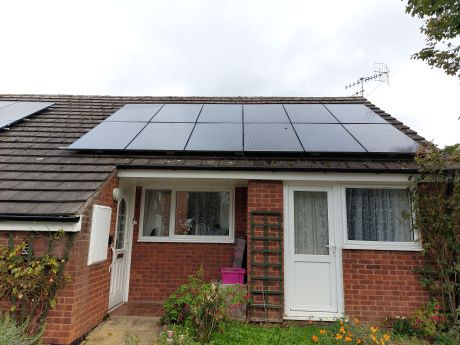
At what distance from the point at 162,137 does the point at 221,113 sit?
2.00 metres

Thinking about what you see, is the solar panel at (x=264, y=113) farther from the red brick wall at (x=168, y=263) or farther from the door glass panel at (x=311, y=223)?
the red brick wall at (x=168, y=263)

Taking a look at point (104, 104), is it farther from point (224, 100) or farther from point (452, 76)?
point (452, 76)

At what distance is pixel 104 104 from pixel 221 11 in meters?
4.84

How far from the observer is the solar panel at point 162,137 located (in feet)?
17.7

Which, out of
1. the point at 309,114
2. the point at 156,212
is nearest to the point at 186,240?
the point at 156,212

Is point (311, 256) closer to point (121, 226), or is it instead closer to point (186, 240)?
point (186, 240)

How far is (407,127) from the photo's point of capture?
6785mm

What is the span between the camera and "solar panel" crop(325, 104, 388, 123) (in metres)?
6.71

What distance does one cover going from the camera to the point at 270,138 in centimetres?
578

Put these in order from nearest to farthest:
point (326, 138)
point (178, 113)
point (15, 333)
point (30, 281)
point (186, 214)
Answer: point (15, 333) → point (30, 281) → point (326, 138) → point (186, 214) → point (178, 113)

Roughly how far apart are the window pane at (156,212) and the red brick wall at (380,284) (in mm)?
3830

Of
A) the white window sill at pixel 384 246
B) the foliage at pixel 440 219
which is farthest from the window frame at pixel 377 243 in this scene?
the foliage at pixel 440 219

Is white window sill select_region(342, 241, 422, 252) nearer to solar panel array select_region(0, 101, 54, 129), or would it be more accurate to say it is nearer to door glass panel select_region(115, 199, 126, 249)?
door glass panel select_region(115, 199, 126, 249)

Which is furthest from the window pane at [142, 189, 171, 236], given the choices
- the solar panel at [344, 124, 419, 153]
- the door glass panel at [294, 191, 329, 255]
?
the solar panel at [344, 124, 419, 153]
